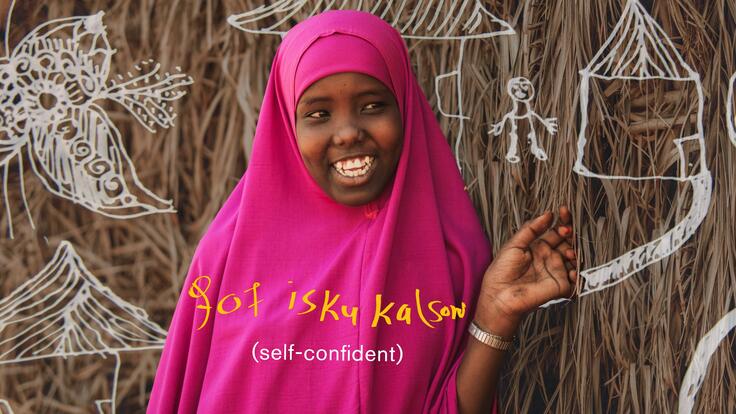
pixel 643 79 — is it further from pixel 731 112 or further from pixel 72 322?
pixel 72 322

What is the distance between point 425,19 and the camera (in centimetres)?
192


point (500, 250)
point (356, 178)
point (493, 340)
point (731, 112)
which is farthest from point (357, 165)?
point (731, 112)

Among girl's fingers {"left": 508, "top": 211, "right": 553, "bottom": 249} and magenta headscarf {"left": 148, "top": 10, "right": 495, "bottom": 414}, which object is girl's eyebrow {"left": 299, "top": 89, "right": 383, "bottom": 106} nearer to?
magenta headscarf {"left": 148, "top": 10, "right": 495, "bottom": 414}

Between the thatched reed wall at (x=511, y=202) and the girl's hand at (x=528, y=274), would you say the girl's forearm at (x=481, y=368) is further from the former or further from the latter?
the thatched reed wall at (x=511, y=202)

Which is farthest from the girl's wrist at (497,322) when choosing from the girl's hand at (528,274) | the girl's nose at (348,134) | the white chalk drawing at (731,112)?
the white chalk drawing at (731,112)

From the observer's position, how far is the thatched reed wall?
5.47 feet

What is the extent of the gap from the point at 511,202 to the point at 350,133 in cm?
51

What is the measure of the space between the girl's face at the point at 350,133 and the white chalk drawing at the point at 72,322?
76 centimetres

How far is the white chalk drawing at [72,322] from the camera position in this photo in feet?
6.48

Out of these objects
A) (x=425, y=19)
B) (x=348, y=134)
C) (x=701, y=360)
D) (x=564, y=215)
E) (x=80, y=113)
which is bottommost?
(x=701, y=360)

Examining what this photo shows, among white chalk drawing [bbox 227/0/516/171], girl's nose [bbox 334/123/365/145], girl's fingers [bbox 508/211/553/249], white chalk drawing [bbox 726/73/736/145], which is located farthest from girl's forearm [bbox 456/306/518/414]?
white chalk drawing [bbox 726/73/736/145]

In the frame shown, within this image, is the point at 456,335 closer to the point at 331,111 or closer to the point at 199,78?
the point at 331,111

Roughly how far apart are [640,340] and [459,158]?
586 mm

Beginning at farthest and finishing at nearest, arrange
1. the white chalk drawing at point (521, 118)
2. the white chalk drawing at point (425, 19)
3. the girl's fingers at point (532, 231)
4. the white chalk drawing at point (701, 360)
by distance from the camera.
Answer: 1. the white chalk drawing at point (425, 19)
2. the white chalk drawing at point (521, 118)
3. the white chalk drawing at point (701, 360)
4. the girl's fingers at point (532, 231)
